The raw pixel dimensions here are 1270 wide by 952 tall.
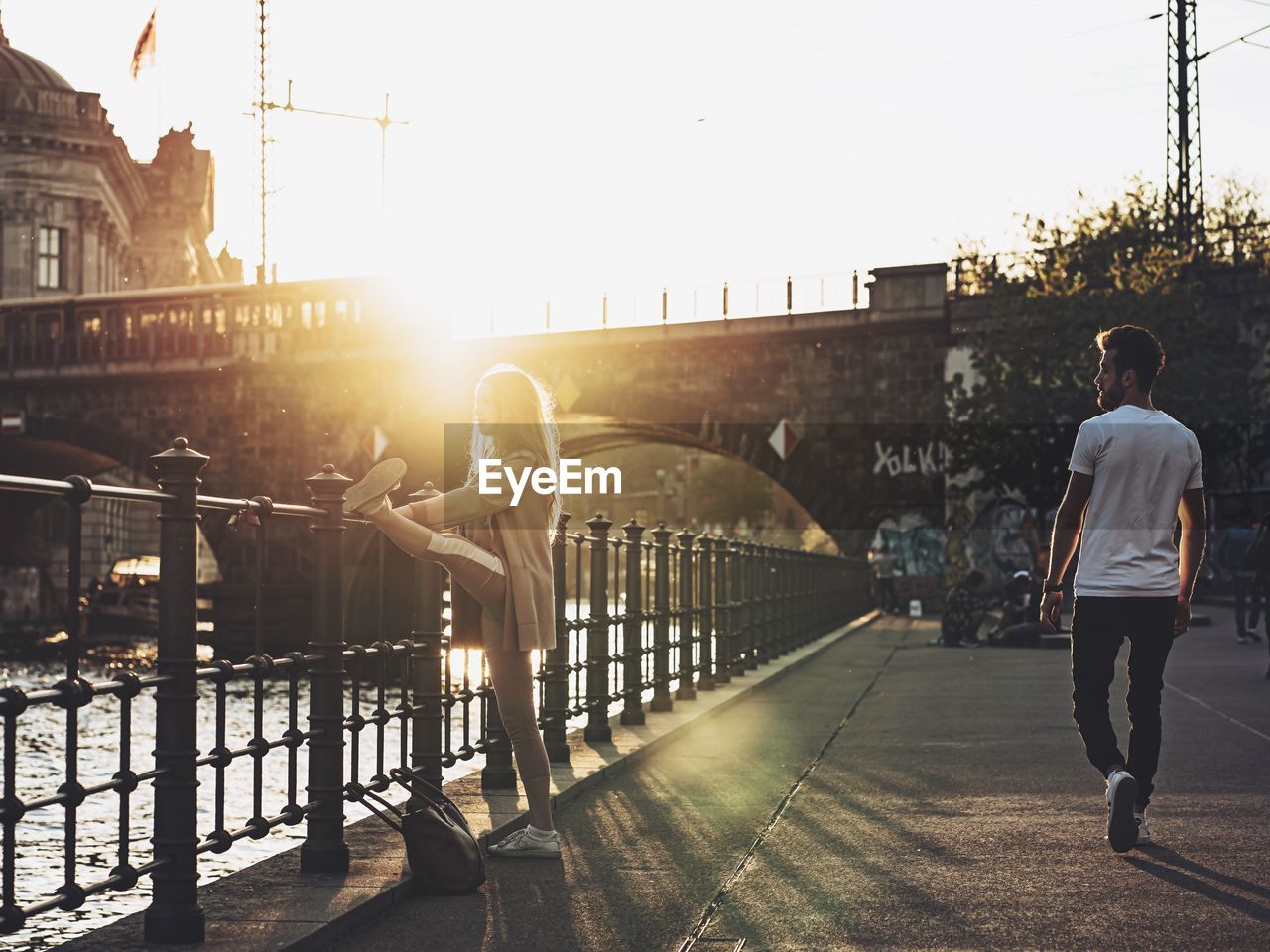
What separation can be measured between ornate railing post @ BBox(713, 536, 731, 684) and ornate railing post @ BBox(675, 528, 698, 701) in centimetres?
128

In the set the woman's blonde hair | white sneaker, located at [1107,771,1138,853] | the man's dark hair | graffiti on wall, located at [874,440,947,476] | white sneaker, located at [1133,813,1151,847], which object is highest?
graffiti on wall, located at [874,440,947,476]

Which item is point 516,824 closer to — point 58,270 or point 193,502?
point 193,502

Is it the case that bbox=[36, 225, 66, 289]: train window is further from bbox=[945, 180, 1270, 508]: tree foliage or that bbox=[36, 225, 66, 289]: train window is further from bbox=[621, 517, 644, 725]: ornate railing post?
bbox=[621, 517, 644, 725]: ornate railing post

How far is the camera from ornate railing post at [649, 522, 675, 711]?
11.4 metres

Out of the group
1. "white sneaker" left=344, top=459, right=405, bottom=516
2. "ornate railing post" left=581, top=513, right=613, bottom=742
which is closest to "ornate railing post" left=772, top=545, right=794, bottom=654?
"ornate railing post" left=581, top=513, right=613, bottom=742

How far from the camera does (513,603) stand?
5.74 m

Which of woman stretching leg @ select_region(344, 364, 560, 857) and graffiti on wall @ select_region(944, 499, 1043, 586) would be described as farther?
graffiti on wall @ select_region(944, 499, 1043, 586)

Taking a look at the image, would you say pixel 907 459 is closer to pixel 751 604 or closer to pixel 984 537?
pixel 984 537

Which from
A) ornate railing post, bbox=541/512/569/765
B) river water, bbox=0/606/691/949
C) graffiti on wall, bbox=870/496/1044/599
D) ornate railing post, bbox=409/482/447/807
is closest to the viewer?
river water, bbox=0/606/691/949

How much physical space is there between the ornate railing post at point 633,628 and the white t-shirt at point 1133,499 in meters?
4.49

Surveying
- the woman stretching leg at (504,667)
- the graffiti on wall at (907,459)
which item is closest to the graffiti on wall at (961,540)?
the graffiti on wall at (907,459)

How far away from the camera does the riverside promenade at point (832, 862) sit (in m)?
4.74

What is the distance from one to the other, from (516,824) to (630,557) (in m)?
4.02

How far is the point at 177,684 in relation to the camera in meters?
4.60
